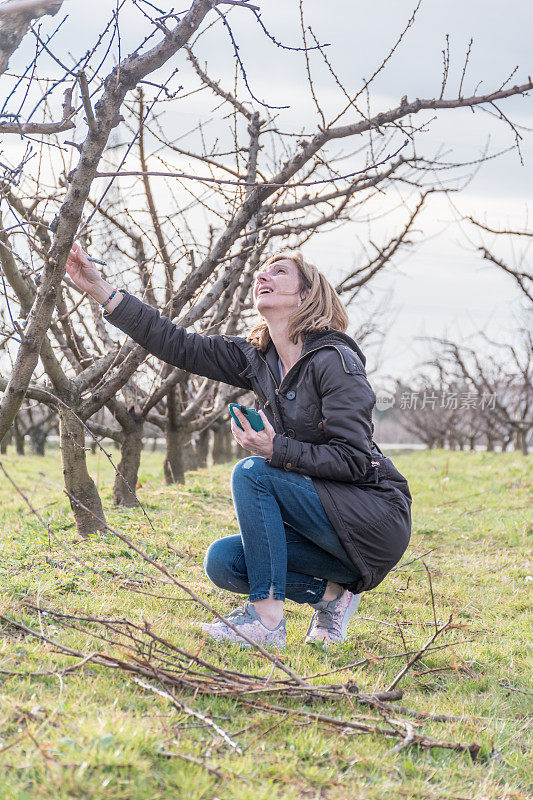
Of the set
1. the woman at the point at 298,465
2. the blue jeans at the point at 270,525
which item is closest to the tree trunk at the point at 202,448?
the woman at the point at 298,465

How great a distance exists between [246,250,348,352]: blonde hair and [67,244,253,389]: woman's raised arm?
188 mm

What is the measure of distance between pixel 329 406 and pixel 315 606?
979mm

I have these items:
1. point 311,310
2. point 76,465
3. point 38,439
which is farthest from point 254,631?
point 38,439

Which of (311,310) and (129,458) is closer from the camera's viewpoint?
(311,310)

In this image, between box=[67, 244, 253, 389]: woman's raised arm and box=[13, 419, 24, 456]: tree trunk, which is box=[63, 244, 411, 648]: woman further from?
box=[13, 419, 24, 456]: tree trunk

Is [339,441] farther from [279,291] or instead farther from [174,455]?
[174,455]

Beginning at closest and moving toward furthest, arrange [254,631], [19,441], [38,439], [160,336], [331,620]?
[254,631], [331,620], [160,336], [19,441], [38,439]

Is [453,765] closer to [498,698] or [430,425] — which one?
[498,698]

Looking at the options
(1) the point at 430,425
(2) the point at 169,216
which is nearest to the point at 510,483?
(2) the point at 169,216

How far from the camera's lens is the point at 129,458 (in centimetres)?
668

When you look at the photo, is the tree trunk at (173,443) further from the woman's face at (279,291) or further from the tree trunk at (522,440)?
the tree trunk at (522,440)

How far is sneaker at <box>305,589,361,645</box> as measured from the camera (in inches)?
124

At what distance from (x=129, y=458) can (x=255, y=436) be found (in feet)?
13.0

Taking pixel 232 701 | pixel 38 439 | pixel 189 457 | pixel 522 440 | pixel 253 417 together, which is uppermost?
pixel 253 417
